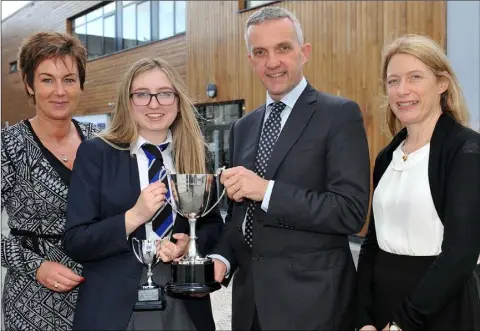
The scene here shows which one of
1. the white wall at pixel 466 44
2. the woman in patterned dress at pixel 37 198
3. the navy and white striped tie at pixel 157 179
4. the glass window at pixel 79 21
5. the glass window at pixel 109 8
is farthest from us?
the glass window at pixel 79 21

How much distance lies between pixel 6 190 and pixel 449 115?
6.31ft

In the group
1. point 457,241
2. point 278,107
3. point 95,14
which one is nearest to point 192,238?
point 278,107

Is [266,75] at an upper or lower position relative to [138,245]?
upper

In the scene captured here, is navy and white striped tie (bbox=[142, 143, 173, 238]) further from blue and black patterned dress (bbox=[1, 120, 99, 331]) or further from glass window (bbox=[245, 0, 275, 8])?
glass window (bbox=[245, 0, 275, 8])

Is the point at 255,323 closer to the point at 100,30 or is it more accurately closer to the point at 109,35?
the point at 109,35

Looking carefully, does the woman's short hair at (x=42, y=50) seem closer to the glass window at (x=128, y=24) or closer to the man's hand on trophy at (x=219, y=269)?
the man's hand on trophy at (x=219, y=269)

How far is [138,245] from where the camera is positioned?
6.24 feet

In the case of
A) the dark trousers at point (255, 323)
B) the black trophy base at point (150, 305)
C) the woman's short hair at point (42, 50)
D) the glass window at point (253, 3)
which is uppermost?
the glass window at point (253, 3)

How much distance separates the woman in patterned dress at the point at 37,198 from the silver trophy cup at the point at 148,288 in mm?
611

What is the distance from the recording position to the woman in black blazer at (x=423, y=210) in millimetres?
1902

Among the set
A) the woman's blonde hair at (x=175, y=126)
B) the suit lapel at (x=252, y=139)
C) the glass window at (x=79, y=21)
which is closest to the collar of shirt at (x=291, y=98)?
the suit lapel at (x=252, y=139)

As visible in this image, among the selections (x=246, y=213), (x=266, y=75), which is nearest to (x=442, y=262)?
(x=246, y=213)

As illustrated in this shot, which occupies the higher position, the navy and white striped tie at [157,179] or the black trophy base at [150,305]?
the navy and white striped tie at [157,179]

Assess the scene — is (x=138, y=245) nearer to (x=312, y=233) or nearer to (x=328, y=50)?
(x=312, y=233)
